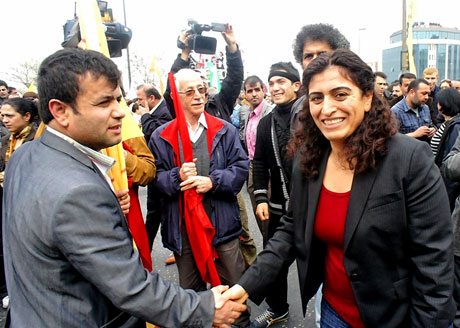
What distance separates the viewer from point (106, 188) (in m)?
1.37

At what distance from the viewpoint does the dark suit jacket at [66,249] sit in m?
1.23

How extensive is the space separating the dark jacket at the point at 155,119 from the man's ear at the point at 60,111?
104 inches

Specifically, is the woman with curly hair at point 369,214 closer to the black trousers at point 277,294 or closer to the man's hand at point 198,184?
the man's hand at point 198,184

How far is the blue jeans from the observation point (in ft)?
5.79

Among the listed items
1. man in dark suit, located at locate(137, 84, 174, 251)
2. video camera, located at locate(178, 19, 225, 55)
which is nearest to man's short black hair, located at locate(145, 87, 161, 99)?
man in dark suit, located at locate(137, 84, 174, 251)

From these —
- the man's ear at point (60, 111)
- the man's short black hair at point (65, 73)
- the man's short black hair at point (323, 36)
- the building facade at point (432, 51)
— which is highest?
the man's short black hair at point (323, 36)

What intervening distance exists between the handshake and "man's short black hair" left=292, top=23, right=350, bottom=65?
1.86m

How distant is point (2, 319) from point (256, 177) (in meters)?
2.81

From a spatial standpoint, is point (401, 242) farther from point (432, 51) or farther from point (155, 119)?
point (432, 51)

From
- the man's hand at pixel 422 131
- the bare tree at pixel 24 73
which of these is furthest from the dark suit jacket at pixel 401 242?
the bare tree at pixel 24 73

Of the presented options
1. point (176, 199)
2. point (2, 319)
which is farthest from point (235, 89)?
point (2, 319)

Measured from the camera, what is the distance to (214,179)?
2654 millimetres

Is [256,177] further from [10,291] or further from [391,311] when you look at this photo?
[10,291]

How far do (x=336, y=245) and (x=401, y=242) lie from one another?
0.28m
